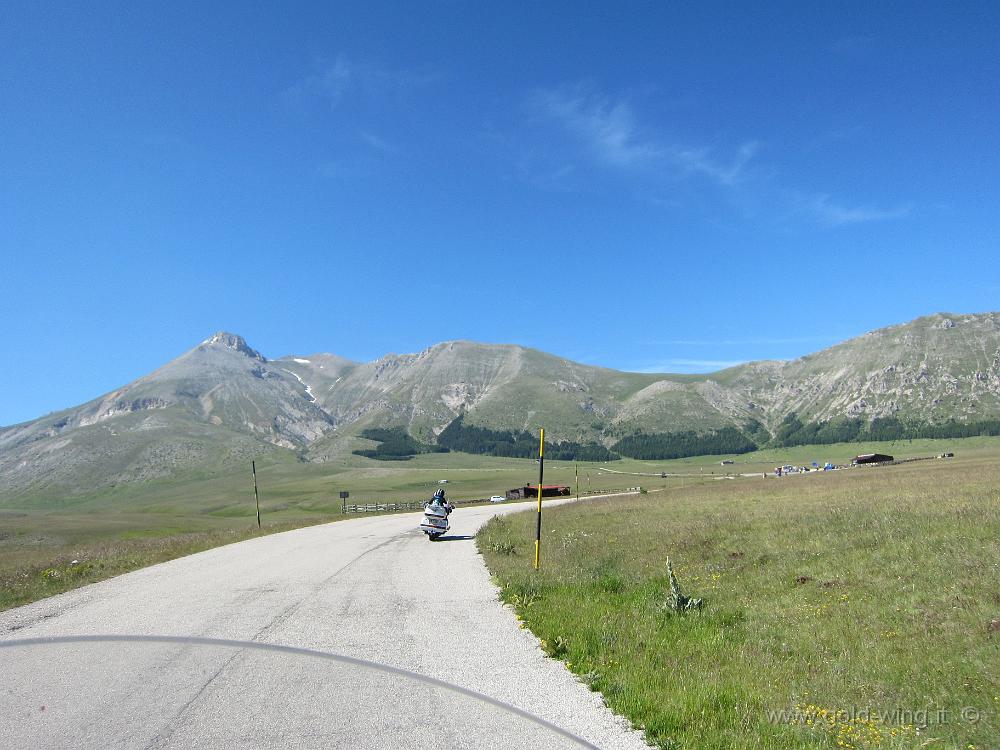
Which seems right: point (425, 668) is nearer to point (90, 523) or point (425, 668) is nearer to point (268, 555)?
point (268, 555)

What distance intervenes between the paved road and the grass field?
914 mm

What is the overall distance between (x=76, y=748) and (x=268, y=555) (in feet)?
59.1

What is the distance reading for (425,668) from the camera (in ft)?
28.3

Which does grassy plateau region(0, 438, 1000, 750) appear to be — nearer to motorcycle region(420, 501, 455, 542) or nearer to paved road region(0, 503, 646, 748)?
paved road region(0, 503, 646, 748)

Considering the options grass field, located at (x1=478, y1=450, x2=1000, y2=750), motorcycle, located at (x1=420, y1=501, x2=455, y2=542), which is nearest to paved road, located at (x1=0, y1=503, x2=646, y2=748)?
grass field, located at (x1=478, y1=450, x2=1000, y2=750)

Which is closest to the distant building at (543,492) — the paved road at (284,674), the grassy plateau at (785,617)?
the grassy plateau at (785,617)

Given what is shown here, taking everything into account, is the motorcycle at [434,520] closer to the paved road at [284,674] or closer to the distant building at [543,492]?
the paved road at [284,674]

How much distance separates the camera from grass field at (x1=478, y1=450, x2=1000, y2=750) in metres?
7.22

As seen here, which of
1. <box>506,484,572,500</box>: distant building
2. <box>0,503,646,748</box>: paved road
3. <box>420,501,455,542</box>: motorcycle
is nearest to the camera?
<box>0,503,646,748</box>: paved road

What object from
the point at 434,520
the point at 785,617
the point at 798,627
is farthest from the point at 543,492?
the point at 798,627

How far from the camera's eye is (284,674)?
822cm

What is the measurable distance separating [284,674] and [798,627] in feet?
30.1

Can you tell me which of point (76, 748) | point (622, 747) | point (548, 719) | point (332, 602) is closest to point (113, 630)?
point (332, 602)

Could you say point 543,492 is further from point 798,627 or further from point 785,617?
point 798,627
